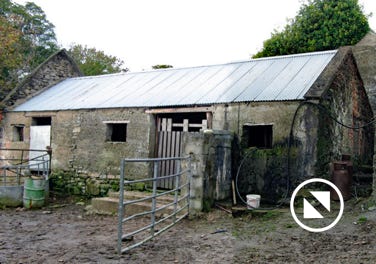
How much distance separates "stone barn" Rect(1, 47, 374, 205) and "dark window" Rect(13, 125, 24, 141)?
0.27ft

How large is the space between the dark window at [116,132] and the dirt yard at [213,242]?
13.9 feet

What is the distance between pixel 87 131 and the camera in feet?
41.6

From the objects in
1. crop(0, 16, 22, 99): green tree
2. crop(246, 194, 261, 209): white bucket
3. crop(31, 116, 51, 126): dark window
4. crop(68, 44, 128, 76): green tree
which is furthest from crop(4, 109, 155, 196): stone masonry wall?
crop(68, 44, 128, 76): green tree

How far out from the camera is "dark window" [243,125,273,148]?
9602 mm

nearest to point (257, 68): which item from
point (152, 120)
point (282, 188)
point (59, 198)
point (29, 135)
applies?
point (152, 120)

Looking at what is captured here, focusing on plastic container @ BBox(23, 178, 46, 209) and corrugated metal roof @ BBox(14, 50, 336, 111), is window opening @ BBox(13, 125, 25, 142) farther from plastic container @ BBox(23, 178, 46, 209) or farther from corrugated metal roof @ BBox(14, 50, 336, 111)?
plastic container @ BBox(23, 178, 46, 209)

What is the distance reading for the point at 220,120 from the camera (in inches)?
391

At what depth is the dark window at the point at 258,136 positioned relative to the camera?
9602 millimetres

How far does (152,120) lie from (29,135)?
6023 millimetres

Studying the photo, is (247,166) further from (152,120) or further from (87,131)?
(87,131)

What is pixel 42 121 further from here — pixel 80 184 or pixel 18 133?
pixel 80 184

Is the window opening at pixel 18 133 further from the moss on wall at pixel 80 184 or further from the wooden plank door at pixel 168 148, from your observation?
the wooden plank door at pixel 168 148

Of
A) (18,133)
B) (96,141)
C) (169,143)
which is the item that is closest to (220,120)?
(169,143)

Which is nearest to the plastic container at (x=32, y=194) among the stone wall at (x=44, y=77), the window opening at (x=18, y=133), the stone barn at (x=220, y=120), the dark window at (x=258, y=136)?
the stone barn at (x=220, y=120)
